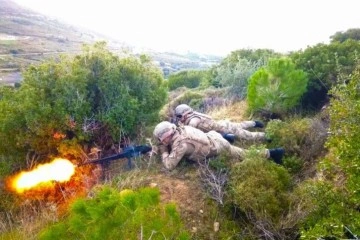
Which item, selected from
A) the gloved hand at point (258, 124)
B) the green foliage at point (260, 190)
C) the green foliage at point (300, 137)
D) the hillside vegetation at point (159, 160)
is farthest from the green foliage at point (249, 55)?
the green foliage at point (260, 190)

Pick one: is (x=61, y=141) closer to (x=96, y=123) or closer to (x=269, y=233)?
(x=96, y=123)

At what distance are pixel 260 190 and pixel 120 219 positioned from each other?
2.48m

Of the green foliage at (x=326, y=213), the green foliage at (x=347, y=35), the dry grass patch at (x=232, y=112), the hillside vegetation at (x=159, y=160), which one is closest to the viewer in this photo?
the green foliage at (x=326, y=213)

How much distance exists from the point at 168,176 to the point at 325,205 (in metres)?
3.09

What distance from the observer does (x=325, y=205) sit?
4.53 m

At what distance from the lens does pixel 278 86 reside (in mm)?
8961

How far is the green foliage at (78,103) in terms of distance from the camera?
7.68 m

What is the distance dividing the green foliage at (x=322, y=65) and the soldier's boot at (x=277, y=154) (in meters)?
2.56

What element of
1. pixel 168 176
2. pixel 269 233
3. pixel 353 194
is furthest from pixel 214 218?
pixel 353 194

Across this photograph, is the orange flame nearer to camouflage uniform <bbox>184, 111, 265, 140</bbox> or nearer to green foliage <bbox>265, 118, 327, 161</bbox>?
camouflage uniform <bbox>184, 111, 265, 140</bbox>

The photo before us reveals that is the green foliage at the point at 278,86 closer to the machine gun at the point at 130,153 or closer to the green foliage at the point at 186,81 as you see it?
the machine gun at the point at 130,153

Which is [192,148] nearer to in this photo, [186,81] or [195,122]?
[195,122]

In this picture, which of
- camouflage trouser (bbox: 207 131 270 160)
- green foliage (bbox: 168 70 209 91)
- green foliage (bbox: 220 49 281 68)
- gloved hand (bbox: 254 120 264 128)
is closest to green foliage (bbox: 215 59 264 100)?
green foliage (bbox: 220 49 281 68)

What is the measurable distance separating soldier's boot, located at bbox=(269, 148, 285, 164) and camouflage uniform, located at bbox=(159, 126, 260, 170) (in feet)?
1.49
